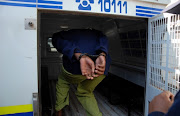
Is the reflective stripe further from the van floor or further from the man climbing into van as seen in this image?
the van floor

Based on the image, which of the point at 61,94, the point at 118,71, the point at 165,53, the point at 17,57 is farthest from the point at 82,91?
the point at 118,71

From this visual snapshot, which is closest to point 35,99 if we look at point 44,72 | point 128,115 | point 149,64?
point 149,64

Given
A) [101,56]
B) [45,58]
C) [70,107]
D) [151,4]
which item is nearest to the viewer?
[101,56]

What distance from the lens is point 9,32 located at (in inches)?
55.7

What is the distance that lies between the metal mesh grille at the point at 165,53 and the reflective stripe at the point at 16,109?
1550 millimetres

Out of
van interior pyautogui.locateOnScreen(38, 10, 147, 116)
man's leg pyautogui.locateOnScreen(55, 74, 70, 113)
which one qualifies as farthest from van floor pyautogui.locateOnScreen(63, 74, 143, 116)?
man's leg pyautogui.locateOnScreen(55, 74, 70, 113)

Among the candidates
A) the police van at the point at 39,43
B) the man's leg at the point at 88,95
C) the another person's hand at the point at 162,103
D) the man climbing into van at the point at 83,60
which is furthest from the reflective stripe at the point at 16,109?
the another person's hand at the point at 162,103

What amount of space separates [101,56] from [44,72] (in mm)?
3257

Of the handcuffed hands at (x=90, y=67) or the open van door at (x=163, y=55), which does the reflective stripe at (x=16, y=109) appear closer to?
the handcuffed hands at (x=90, y=67)

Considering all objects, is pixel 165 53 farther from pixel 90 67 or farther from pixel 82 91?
pixel 82 91

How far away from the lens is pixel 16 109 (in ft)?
4.88

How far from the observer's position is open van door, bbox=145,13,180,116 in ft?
5.45

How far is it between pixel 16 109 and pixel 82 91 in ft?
3.34

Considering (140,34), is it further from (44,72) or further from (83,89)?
(44,72)
